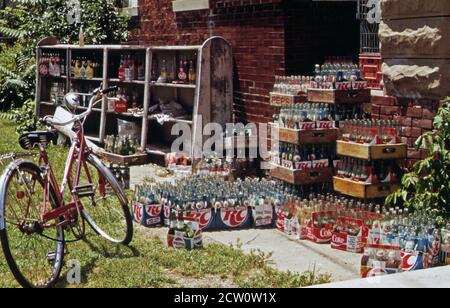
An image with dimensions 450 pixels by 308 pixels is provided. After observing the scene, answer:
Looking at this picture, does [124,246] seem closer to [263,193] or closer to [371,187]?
[263,193]

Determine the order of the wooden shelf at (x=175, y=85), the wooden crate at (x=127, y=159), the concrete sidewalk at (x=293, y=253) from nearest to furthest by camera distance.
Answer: the concrete sidewalk at (x=293, y=253), the wooden shelf at (x=175, y=85), the wooden crate at (x=127, y=159)

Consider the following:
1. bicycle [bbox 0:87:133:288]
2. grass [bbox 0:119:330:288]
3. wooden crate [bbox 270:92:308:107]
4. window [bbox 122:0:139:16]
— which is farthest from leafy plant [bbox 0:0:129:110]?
grass [bbox 0:119:330:288]

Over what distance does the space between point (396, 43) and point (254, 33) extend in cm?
288

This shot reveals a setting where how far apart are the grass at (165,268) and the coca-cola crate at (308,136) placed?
148 cm

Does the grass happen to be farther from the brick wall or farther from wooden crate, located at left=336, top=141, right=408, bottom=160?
the brick wall

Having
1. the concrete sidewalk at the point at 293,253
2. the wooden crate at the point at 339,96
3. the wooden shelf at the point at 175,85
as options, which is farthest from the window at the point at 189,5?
the concrete sidewalk at the point at 293,253

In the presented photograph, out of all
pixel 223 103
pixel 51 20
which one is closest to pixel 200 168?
pixel 223 103

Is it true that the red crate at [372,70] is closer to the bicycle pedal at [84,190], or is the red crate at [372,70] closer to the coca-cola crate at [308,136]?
the coca-cola crate at [308,136]

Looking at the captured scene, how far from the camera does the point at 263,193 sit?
308 inches

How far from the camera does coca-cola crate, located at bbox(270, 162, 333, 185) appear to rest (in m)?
7.62

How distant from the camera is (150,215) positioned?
7574 mm

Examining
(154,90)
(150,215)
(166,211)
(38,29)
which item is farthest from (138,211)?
(38,29)

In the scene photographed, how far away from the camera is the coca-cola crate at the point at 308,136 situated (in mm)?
7547

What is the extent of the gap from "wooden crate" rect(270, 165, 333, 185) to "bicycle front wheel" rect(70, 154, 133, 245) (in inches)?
68.1
